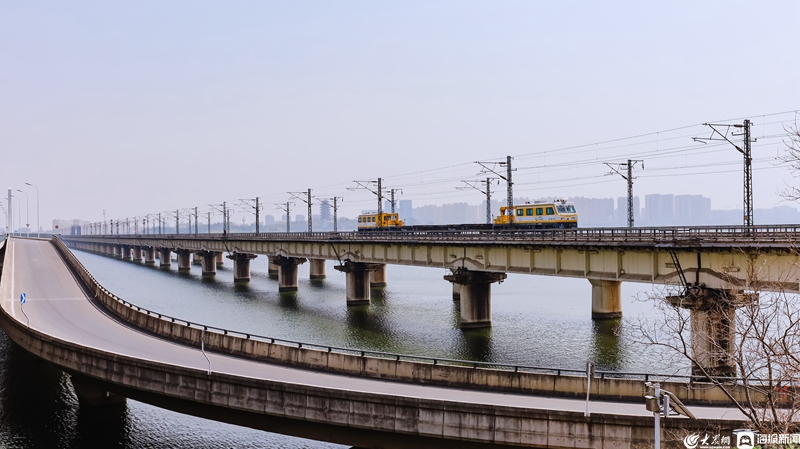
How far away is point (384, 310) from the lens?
227 feet

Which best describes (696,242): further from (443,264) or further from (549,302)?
(549,302)

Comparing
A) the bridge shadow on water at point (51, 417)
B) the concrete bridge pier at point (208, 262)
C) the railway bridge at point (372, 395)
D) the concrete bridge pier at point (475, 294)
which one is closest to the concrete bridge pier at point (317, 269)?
the concrete bridge pier at point (208, 262)

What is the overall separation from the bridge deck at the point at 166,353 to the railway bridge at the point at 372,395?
3.7 inches

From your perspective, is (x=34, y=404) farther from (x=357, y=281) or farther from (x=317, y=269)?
(x=317, y=269)

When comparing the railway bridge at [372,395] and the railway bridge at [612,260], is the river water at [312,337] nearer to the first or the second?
the railway bridge at [372,395]

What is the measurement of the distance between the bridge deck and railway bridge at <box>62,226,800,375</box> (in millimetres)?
5203

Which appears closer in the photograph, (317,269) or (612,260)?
(612,260)

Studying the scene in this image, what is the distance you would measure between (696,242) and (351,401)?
76.5 ft

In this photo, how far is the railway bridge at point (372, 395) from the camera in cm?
1891

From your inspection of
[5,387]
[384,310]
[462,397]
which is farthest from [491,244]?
[5,387]

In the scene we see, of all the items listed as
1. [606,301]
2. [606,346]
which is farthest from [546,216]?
[606,346]

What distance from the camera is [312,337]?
52.3 m

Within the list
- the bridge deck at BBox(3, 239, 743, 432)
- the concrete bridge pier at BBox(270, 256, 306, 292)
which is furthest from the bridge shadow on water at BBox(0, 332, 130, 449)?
the concrete bridge pier at BBox(270, 256, 306, 292)

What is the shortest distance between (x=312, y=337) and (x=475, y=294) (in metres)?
14.3
